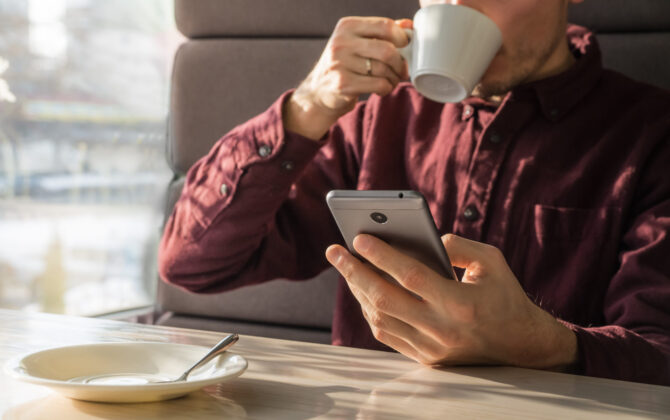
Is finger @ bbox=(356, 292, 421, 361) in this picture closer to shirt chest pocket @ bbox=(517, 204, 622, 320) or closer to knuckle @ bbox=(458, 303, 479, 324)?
knuckle @ bbox=(458, 303, 479, 324)

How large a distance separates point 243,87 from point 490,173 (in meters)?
0.67

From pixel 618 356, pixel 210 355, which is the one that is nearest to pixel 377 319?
pixel 210 355

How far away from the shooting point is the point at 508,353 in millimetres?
821

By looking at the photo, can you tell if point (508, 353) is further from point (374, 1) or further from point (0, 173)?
point (0, 173)

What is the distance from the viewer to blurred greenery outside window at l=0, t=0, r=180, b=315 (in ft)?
5.37

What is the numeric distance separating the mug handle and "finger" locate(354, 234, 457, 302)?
1.47 feet

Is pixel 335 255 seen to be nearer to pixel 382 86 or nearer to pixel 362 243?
pixel 362 243

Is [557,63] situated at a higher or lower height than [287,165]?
higher

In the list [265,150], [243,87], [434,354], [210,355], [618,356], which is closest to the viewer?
[210,355]

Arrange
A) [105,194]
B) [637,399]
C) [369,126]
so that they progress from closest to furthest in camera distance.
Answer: [637,399], [369,126], [105,194]

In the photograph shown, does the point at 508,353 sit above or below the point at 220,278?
above

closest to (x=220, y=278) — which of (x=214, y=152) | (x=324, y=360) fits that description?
(x=214, y=152)

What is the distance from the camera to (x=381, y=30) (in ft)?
3.73

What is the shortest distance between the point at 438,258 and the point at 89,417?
353mm
